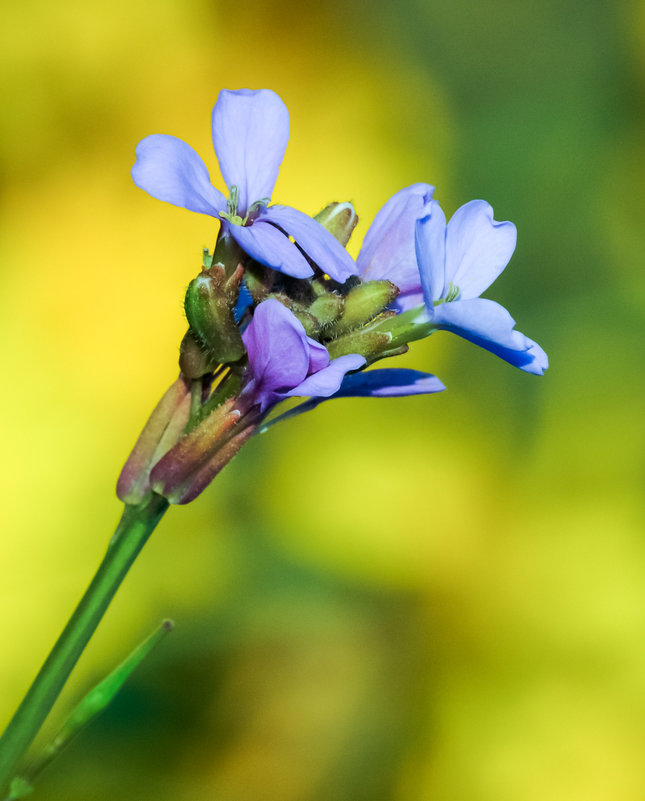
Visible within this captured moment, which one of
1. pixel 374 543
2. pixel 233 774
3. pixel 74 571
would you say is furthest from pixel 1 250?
pixel 233 774

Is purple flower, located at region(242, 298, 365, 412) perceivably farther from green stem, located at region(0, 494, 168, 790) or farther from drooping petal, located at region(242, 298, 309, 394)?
green stem, located at region(0, 494, 168, 790)

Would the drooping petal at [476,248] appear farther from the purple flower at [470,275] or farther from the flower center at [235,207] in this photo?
the flower center at [235,207]

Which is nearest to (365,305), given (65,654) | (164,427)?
(164,427)

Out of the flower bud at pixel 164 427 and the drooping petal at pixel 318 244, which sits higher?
the drooping petal at pixel 318 244

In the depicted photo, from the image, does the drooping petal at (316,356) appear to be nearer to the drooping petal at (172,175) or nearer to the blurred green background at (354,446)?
the drooping petal at (172,175)

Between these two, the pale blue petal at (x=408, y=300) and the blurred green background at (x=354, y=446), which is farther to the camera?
the blurred green background at (x=354, y=446)

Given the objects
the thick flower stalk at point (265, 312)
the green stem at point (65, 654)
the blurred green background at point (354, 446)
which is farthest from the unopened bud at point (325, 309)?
the blurred green background at point (354, 446)
